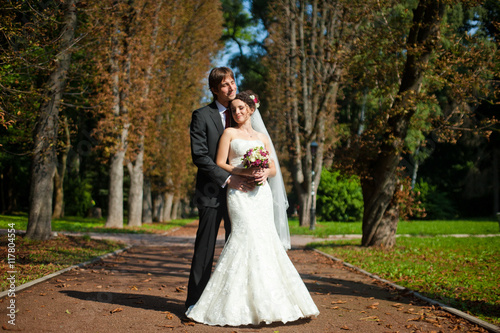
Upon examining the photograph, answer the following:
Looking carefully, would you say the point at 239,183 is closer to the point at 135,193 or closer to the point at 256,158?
the point at 256,158

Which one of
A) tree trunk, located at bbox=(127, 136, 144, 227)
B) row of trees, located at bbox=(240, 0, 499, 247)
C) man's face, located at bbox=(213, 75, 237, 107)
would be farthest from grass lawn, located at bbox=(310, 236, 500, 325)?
tree trunk, located at bbox=(127, 136, 144, 227)

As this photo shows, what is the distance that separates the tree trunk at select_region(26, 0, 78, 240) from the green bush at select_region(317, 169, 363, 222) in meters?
27.1

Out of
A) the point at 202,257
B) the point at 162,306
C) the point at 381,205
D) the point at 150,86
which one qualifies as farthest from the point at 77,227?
the point at 202,257

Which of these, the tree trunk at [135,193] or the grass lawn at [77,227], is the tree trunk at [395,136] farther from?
the tree trunk at [135,193]

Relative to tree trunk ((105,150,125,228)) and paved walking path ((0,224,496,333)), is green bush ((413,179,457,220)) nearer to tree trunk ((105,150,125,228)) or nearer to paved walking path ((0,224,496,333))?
tree trunk ((105,150,125,228))

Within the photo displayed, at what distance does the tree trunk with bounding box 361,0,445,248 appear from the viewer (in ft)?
40.9

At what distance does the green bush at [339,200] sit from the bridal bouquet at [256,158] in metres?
32.6

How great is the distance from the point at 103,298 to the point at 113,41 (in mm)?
16218

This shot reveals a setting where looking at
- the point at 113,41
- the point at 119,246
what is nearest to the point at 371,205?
the point at 119,246

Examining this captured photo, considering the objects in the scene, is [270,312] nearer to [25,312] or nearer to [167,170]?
[25,312]

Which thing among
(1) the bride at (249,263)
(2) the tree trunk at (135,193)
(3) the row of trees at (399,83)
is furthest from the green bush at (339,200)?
(1) the bride at (249,263)

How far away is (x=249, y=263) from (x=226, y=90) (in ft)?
6.66

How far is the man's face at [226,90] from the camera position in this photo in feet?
19.0

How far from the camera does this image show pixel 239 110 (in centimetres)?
587
